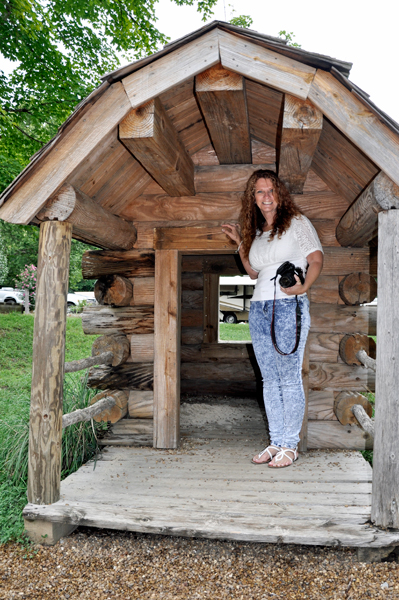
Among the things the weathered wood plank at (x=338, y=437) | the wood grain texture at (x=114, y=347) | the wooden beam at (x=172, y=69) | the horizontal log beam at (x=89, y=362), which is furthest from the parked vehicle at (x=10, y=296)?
the wooden beam at (x=172, y=69)

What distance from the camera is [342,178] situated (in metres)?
3.67

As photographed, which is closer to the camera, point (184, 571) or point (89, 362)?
point (184, 571)

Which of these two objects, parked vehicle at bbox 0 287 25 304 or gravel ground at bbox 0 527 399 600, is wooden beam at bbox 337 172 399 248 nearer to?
gravel ground at bbox 0 527 399 600

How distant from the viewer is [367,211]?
121 inches

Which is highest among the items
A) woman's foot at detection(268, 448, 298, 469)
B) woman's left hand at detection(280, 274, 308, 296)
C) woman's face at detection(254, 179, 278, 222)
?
woman's face at detection(254, 179, 278, 222)

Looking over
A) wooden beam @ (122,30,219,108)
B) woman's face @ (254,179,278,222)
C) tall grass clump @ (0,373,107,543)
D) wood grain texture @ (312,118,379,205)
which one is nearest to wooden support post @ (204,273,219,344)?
tall grass clump @ (0,373,107,543)

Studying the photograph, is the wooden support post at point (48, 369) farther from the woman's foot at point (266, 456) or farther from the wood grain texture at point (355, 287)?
the wood grain texture at point (355, 287)

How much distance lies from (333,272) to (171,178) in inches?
70.1

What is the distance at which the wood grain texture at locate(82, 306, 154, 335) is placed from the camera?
456 centimetres

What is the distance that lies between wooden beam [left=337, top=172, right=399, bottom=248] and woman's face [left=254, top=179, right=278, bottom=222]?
0.61 m

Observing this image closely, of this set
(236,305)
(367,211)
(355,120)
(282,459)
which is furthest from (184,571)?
(236,305)

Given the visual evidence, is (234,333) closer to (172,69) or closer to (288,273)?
(288,273)

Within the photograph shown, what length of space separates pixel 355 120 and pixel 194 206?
1.94m

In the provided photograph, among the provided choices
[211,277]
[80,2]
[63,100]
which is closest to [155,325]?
[211,277]
